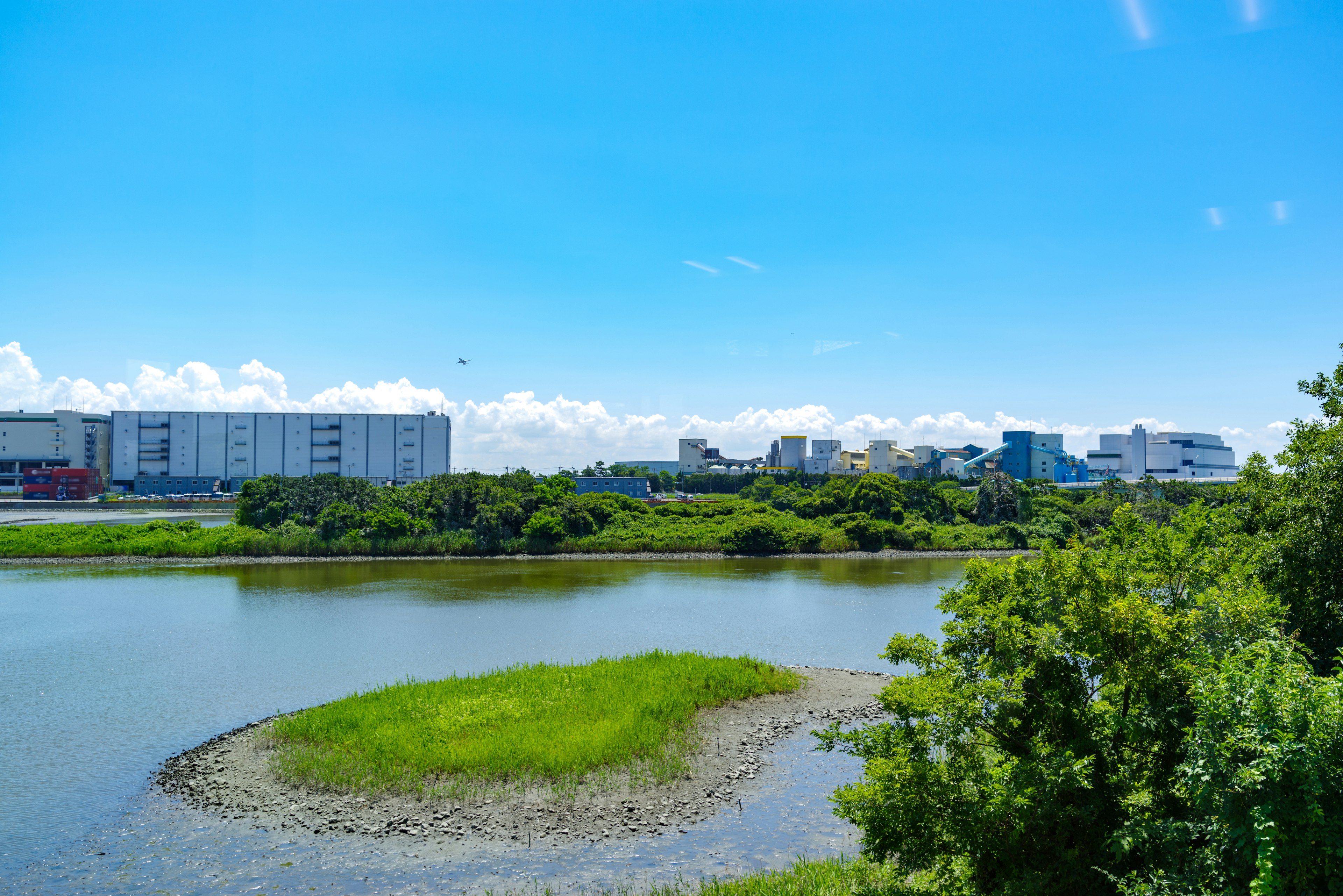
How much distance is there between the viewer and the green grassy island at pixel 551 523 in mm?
59625

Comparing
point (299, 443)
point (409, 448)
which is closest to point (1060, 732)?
point (409, 448)

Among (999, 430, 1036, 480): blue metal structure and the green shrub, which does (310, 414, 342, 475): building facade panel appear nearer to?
the green shrub

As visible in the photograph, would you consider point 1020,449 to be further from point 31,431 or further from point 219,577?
point 31,431

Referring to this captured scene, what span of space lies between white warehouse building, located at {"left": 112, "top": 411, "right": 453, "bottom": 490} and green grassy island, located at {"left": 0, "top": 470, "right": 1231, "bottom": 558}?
5175 centimetres

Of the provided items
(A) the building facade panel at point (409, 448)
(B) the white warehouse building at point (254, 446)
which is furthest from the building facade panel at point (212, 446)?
(A) the building facade panel at point (409, 448)

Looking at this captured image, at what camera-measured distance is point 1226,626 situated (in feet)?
26.3

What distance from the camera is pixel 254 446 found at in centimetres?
11681

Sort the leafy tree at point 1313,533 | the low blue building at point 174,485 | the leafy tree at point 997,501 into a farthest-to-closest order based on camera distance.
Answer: the low blue building at point 174,485 → the leafy tree at point 997,501 → the leafy tree at point 1313,533

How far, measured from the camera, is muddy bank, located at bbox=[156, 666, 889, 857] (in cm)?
1299

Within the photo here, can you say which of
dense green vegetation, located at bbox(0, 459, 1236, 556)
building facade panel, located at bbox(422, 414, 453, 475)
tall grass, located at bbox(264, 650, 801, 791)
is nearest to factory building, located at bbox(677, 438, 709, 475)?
building facade panel, located at bbox(422, 414, 453, 475)

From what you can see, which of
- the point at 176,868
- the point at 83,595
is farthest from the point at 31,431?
Result: the point at 176,868

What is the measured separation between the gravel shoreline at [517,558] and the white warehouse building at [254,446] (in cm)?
5896

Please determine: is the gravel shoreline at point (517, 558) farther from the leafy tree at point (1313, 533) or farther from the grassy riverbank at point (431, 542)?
the leafy tree at point (1313, 533)

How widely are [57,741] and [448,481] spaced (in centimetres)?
5031
